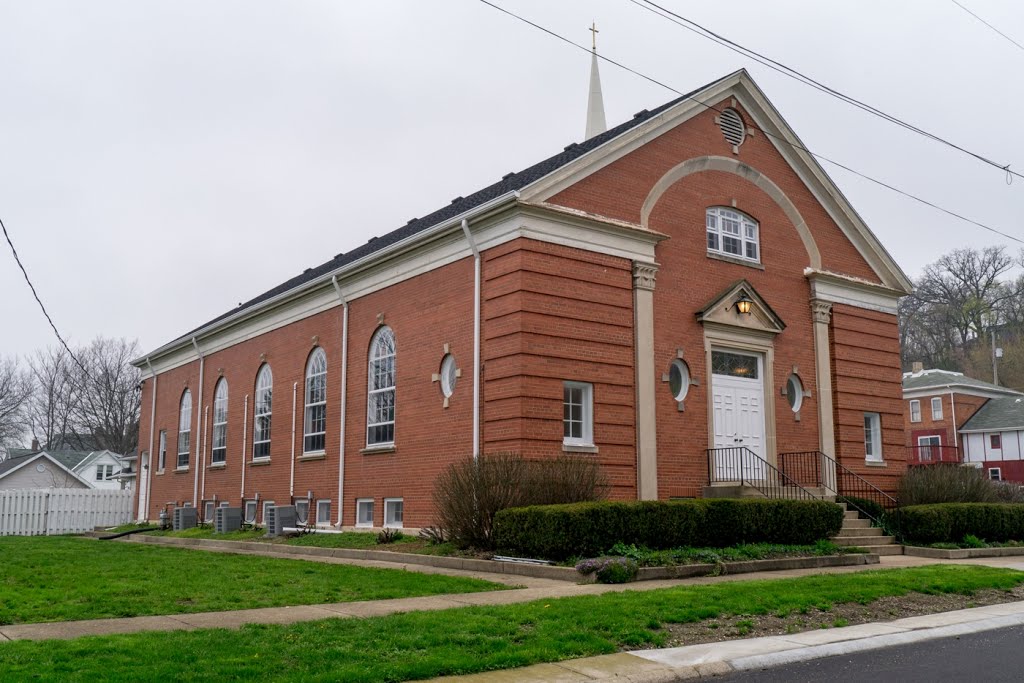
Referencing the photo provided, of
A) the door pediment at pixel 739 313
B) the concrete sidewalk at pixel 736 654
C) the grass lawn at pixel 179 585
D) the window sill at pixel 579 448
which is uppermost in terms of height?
the door pediment at pixel 739 313

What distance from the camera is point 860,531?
19.1 meters

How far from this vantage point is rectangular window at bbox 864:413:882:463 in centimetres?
2407

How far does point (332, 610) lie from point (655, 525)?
6.25 m

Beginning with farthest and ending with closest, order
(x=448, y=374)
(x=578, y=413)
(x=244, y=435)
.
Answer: (x=244, y=435) < (x=448, y=374) < (x=578, y=413)

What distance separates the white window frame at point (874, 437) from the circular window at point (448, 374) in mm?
11044

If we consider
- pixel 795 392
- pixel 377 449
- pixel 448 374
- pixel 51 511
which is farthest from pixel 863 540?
pixel 51 511

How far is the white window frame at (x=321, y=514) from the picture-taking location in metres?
23.7

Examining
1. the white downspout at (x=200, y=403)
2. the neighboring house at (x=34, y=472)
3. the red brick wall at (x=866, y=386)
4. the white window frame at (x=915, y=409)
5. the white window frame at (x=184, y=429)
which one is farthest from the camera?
the white window frame at (x=915, y=409)

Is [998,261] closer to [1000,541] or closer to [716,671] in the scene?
[1000,541]

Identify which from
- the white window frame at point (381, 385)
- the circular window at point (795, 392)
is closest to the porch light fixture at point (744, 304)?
the circular window at point (795, 392)

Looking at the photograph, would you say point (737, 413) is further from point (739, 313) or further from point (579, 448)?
point (579, 448)

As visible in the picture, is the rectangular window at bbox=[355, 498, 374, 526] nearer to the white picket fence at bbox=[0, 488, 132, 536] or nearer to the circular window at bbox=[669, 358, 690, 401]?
the circular window at bbox=[669, 358, 690, 401]

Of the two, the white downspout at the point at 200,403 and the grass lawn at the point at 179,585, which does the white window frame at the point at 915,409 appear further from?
the grass lawn at the point at 179,585

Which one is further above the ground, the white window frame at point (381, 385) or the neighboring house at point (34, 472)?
the white window frame at point (381, 385)
